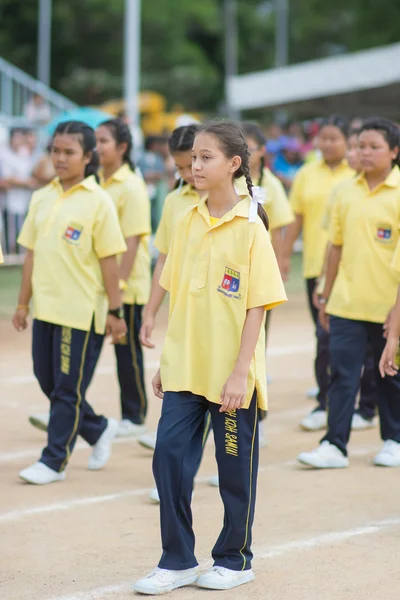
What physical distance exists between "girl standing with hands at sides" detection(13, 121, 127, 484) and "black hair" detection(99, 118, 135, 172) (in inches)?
42.5

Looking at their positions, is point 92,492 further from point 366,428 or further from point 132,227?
point 366,428

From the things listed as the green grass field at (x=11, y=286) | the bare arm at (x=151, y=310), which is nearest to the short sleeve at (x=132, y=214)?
the bare arm at (x=151, y=310)

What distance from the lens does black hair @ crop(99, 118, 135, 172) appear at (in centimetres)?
802

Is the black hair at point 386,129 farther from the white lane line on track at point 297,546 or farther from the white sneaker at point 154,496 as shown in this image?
the white sneaker at point 154,496

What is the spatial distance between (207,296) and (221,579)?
1.17 meters

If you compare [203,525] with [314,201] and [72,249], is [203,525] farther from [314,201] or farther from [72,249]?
[314,201]

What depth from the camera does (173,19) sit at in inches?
1865

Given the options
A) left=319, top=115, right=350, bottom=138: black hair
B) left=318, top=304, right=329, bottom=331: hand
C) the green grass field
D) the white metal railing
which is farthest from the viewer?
the white metal railing

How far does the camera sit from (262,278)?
4953mm

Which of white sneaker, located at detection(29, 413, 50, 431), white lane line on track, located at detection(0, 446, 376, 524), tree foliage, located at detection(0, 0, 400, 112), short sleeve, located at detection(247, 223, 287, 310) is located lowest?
white lane line on track, located at detection(0, 446, 376, 524)

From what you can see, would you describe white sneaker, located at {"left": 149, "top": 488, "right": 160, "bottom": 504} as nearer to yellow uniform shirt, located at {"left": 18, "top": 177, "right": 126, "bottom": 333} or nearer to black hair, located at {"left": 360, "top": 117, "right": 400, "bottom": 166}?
yellow uniform shirt, located at {"left": 18, "top": 177, "right": 126, "bottom": 333}

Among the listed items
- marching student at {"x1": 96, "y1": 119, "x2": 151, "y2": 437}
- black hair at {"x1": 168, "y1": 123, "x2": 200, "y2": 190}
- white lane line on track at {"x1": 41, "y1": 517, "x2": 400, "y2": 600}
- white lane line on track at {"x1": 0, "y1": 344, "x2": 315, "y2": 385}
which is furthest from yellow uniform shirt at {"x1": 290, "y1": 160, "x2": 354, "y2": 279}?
white lane line on track at {"x1": 41, "y1": 517, "x2": 400, "y2": 600}

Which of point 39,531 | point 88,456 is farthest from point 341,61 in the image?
point 39,531

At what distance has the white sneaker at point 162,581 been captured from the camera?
4.92 meters
